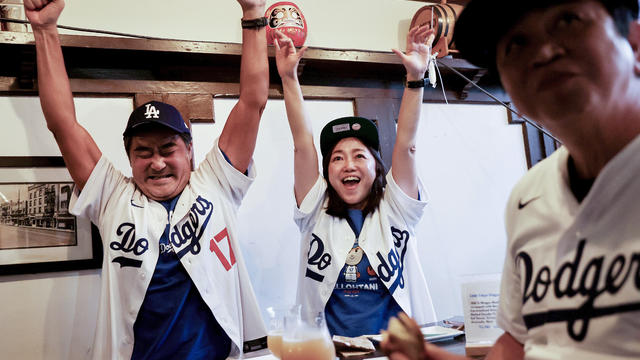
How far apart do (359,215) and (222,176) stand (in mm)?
662

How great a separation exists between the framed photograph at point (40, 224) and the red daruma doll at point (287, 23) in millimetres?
1358

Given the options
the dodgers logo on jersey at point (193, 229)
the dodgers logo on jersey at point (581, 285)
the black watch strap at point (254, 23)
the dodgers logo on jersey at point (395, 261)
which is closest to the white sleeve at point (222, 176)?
the dodgers logo on jersey at point (193, 229)

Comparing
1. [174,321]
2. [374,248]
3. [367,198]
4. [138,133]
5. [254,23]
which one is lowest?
[174,321]

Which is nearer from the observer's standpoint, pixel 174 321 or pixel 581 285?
pixel 581 285

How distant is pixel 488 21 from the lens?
0.92 m

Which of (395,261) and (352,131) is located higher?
(352,131)

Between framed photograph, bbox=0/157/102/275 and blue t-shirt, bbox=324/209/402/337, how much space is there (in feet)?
4.30

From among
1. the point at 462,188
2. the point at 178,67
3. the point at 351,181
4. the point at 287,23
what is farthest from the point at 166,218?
the point at 462,188

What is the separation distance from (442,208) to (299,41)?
1449 millimetres

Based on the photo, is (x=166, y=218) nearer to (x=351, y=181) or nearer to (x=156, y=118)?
(x=156, y=118)

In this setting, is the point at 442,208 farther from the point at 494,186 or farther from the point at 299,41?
the point at 299,41

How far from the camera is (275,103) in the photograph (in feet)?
9.83

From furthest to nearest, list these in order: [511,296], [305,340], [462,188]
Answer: [462,188]
[305,340]
[511,296]

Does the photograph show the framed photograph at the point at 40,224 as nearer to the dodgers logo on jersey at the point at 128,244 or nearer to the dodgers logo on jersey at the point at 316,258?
the dodgers logo on jersey at the point at 128,244
